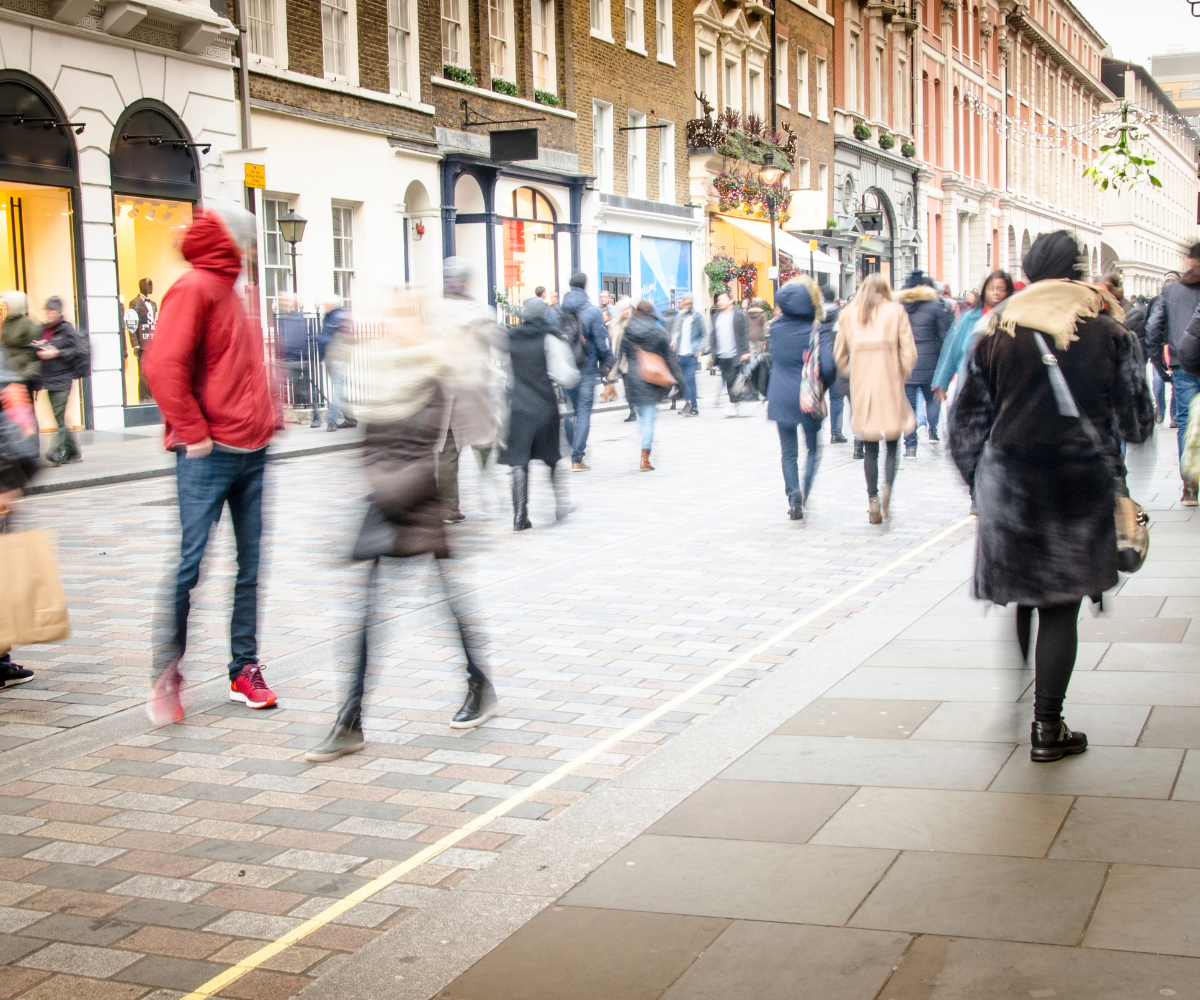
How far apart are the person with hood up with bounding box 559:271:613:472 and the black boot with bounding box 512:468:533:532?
372 cm

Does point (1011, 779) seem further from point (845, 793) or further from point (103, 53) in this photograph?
point (103, 53)

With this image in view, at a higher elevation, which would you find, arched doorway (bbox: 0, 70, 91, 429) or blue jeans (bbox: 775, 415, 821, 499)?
arched doorway (bbox: 0, 70, 91, 429)

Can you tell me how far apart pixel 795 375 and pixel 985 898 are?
7205mm

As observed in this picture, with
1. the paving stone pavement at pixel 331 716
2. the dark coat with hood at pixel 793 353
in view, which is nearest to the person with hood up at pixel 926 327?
the paving stone pavement at pixel 331 716

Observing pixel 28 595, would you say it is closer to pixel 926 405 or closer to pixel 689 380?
pixel 926 405

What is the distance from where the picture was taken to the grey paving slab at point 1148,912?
Result: 3.08 m

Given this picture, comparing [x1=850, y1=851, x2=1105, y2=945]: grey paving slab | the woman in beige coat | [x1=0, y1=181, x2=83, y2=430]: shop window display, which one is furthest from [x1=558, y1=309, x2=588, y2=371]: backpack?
[x1=850, y1=851, x2=1105, y2=945]: grey paving slab

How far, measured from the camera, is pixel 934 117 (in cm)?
5453

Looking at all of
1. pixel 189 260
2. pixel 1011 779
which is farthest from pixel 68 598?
pixel 1011 779

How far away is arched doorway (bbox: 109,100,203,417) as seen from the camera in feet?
62.7

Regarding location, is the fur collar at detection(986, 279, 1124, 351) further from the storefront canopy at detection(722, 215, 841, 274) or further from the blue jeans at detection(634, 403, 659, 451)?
the storefront canopy at detection(722, 215, 841, 274)

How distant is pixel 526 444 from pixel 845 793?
612 centimetres

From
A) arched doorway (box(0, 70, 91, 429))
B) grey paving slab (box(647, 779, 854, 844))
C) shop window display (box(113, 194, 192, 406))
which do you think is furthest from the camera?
shop window display (box(113, 194, 192, 406))

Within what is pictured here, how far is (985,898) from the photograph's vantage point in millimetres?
3395
